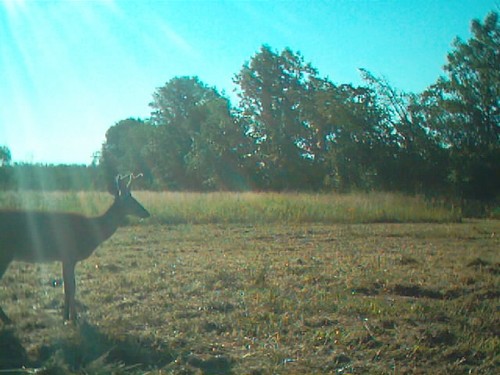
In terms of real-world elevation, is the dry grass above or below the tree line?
below

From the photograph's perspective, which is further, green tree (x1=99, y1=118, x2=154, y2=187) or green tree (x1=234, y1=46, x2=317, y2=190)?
green tree (x1=99, y1=118, x2=154, y2=187)

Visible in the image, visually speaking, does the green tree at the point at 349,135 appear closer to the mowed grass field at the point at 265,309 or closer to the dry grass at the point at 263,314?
the mowed grass field at the point at 265,309

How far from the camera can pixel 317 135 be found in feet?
144

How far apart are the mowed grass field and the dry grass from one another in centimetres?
2

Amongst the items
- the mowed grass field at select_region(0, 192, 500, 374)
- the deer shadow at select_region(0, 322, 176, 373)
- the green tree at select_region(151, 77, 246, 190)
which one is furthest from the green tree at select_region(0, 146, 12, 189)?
the green tree at select_region(151, 77, 246, 190)

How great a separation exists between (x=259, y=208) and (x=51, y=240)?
15.5m

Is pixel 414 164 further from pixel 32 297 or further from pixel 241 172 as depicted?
pixel 32 297

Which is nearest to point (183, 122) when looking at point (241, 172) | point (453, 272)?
point (241, 172)

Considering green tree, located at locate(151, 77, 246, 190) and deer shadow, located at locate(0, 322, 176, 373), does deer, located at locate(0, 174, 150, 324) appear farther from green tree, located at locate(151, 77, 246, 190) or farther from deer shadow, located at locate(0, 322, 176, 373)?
green tree, located at locate(151, 77, 246, 190)

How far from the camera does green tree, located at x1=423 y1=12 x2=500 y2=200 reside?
3098cm

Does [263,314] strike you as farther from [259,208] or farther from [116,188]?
[259,208]

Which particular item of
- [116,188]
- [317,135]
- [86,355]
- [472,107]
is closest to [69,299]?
[86,355]

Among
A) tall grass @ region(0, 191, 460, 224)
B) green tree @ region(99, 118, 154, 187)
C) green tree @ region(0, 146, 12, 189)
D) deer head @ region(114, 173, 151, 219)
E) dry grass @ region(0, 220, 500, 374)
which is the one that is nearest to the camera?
dry grass @ region(0, 220, 500, 374)

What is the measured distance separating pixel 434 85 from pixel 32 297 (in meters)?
31.2
